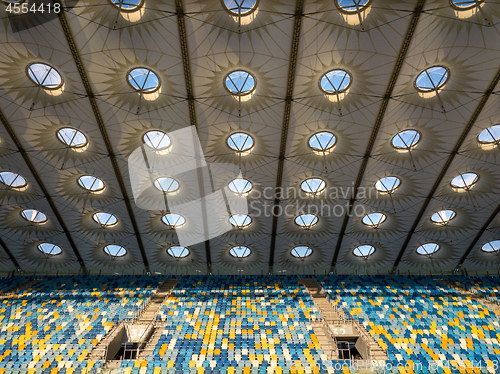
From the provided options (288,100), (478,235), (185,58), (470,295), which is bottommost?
(470,295)

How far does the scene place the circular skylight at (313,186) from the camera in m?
26.2

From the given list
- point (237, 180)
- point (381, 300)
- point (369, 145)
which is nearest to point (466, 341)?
point (381, 300)

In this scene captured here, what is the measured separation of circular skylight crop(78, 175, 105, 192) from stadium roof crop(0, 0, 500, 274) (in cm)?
12

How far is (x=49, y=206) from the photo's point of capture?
27.0 metres

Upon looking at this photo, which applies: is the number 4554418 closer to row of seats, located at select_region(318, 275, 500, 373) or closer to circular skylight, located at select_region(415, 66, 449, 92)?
circular skylight, located at select_region(415, 66, 449, 92)

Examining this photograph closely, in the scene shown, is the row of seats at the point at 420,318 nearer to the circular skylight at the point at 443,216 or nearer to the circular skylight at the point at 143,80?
the circular skylight at the point at 443,216

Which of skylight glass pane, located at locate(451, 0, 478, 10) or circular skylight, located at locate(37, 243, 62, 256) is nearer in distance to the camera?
skylight glass pane, located at locate(451, 0, 478, 10)

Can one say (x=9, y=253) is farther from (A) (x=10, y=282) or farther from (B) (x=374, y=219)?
(B) (x=374, y=219)

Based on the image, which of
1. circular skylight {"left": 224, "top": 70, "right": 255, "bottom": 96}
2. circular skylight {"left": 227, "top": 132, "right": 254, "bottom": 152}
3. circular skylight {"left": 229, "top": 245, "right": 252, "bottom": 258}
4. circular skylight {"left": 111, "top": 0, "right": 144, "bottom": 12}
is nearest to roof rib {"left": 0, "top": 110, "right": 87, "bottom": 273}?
circular skylight {"left": 111, "top": 0, "right": 144, "bottom": 12}

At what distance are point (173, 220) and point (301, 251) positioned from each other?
14.7 metres

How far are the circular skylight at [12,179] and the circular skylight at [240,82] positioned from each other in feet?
64.8

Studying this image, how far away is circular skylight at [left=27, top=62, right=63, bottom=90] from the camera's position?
18.2 m

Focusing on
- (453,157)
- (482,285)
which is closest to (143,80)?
(453,157)

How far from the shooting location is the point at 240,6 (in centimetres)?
1611
